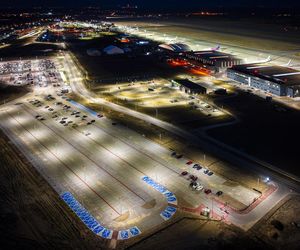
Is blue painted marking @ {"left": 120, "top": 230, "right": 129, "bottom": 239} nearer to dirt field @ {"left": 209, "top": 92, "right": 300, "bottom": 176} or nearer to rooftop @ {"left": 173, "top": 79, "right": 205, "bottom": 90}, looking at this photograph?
dirt field @ {"left": 209, "top": 92, "right": 300, "bottom": 176}

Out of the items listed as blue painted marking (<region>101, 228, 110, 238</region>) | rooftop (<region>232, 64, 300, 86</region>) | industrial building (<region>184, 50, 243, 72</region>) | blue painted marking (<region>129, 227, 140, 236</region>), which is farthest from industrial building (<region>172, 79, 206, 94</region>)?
blue painted marking (<region>101, 228, 110, 238</region>)

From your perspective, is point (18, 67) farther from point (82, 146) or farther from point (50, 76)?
point (82, 146)

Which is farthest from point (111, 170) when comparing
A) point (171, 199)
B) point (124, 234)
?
point (124, 234)

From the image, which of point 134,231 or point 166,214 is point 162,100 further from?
point 134,231

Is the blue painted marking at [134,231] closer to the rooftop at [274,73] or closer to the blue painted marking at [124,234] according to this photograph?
the blue painted marking at [124,234]

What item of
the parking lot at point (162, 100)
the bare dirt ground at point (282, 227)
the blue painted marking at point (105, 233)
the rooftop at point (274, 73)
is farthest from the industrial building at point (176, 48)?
the blue painted marking at point (105, 233)

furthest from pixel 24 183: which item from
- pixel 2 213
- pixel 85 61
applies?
pixel 85 61

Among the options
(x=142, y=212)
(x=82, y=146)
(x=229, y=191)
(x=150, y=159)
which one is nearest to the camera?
(x=142, y=212)
